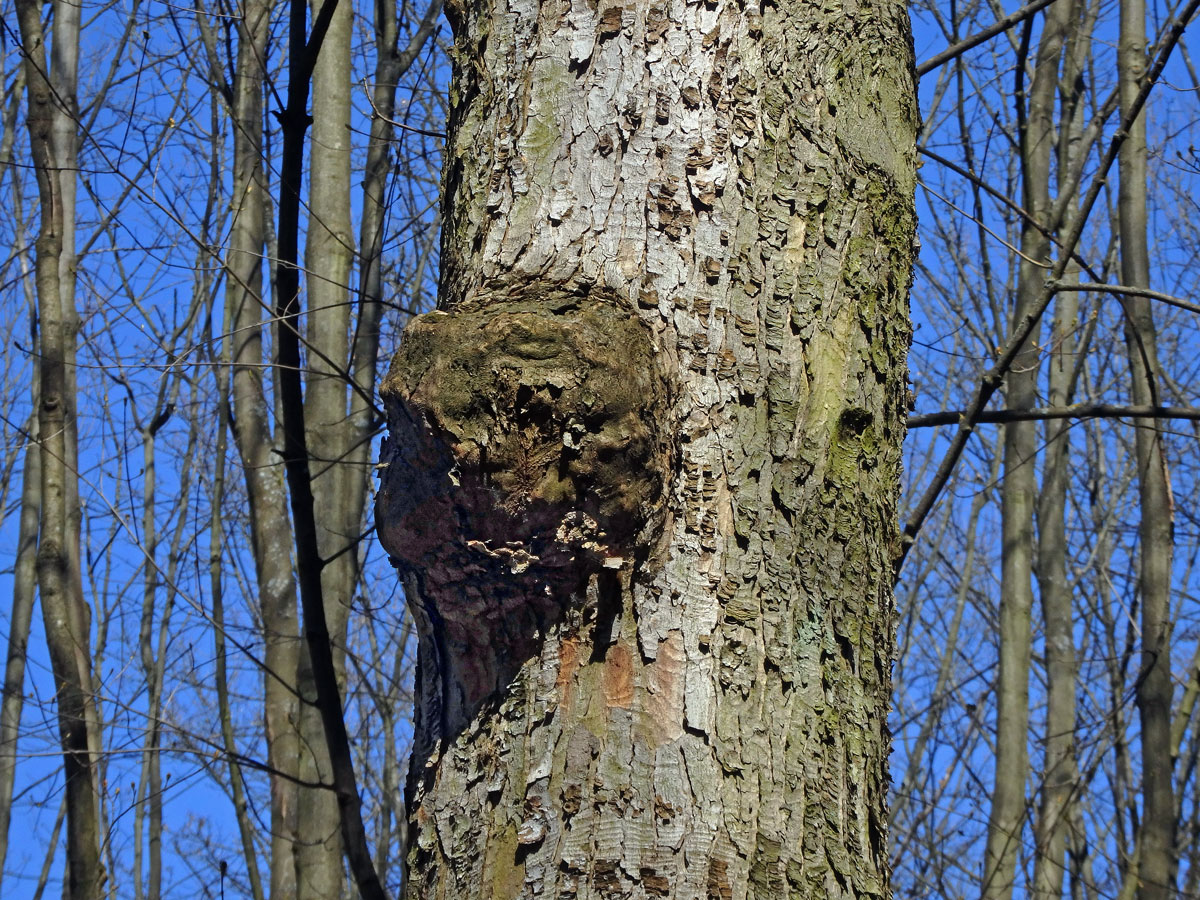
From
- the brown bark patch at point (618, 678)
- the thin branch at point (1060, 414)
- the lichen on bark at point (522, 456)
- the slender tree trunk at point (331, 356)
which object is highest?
the slender tree trunk at point (331, 356)

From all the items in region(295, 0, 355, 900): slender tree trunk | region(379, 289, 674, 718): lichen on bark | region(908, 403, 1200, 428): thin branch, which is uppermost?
region(295, 0, 355, 900): slender tree trunk

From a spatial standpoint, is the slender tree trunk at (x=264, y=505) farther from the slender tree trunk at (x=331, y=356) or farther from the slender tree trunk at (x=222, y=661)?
the slender tree trunk at (x=222, y=661)

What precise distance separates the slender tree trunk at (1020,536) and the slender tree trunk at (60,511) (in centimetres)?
357

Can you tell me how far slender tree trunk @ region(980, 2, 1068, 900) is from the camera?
4.80 metres

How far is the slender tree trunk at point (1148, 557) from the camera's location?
4.92 m

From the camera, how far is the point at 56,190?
148 inches

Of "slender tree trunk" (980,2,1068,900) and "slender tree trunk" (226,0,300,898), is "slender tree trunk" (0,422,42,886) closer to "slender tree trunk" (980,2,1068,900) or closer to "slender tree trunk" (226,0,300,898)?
"slender tree trunk" (226,0,300,898)

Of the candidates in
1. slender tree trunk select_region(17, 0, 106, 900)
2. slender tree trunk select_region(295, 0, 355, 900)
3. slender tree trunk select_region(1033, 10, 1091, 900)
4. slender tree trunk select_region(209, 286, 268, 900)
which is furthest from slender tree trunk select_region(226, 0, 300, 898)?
slender tree trunk select_region(1033, 10, 1091, 900)

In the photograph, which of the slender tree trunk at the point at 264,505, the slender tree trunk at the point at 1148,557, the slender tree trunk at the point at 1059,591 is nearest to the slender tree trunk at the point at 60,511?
the slender tree trunk at the point at 264,505

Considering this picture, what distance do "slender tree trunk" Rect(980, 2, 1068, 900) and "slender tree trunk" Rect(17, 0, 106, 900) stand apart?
3570 mm

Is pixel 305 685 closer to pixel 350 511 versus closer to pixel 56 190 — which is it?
pixel 350 511

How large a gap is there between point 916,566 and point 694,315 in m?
7.85

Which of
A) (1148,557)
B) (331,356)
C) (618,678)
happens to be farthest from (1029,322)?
(1148,557)

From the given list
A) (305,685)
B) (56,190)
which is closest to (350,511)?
(305,685)
